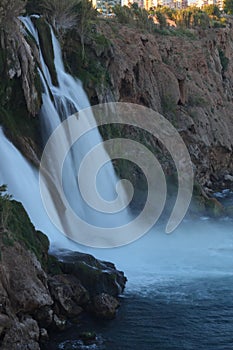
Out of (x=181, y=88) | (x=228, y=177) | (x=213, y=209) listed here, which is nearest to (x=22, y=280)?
(x=213, y=209)

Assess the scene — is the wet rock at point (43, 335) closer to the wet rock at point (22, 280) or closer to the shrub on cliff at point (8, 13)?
the wet rock at point (22, 280)

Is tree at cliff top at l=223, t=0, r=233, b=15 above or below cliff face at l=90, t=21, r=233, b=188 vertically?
above

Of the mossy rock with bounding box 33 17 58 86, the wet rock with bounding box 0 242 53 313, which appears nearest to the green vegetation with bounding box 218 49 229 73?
the mossy rock with bounding box 33 17 58 86

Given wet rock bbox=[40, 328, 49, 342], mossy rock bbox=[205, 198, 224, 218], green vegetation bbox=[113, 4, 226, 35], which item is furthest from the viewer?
green vegetation bbox=[113, 4, 226, 35]

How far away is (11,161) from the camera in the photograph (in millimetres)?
19125

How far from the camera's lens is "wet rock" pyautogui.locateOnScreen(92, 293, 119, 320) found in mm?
16078

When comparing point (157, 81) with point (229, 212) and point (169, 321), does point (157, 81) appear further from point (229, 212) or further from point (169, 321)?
point (169, 321)

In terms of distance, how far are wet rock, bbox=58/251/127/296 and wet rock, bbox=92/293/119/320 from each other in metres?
0.28

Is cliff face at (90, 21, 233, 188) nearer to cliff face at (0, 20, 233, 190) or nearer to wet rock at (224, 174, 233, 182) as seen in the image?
cliff face at (0, 20, 233, 190)

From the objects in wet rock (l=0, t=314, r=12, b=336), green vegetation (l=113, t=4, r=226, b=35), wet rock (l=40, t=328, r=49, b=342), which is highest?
green vegetation (l=113, t=4, r=226, b=35)

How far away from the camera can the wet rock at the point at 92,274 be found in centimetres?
1669

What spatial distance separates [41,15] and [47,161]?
925 cm

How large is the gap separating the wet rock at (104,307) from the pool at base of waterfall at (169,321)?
0.21 m

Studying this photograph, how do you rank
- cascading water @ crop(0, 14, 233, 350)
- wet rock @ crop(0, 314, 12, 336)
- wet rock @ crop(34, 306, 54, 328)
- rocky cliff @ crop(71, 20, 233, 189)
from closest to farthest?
1. wet rock @ crop(0, 314, 12, 336)
2. wet rock @ crop(34, 306, 54, 328)
3. cascading water @ crop(0, 14, 233, 350)
4. rocky cliff @ crop(71, 20, 233, 189)
